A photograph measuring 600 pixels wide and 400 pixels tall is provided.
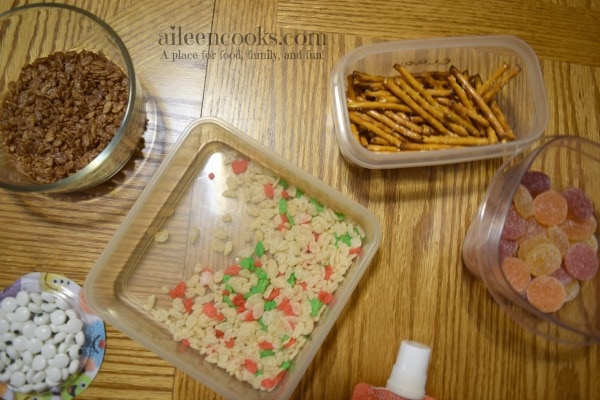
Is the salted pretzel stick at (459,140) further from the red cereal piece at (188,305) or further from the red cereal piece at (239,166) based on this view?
the red cereal piece at (188,305)

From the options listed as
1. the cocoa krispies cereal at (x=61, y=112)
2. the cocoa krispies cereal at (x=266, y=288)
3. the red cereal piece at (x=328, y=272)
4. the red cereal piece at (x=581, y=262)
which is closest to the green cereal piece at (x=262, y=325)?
the cocoa krispies cereal at (x=266, y=288)

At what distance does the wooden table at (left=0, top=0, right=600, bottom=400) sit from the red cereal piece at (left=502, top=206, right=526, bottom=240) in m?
0.07

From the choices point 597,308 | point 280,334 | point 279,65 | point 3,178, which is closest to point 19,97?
point 3,178

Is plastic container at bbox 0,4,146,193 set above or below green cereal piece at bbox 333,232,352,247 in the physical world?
above

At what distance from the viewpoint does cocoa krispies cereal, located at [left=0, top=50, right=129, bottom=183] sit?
62cm

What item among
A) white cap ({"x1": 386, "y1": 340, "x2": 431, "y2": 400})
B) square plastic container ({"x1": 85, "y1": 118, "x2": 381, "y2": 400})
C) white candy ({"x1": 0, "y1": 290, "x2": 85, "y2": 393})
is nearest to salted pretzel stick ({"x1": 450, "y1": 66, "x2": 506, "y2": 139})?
square plastic container ({"x1": 85, "y1": 118, "x2": 381, "y2": 400})

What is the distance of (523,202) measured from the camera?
63 centimetres

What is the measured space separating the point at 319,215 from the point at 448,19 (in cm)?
37

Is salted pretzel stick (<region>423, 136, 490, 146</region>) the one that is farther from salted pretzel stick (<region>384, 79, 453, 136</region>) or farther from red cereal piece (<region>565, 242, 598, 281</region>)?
red cereal piece (<region>565, 242, 598, 281</region>)

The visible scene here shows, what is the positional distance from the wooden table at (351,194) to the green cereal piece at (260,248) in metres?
0.13

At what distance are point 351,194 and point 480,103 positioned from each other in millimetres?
225

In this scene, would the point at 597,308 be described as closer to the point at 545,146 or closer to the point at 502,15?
the point at 545,146

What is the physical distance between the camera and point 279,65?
0.70 metres

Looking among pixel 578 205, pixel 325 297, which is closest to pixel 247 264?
pixel 325 297
